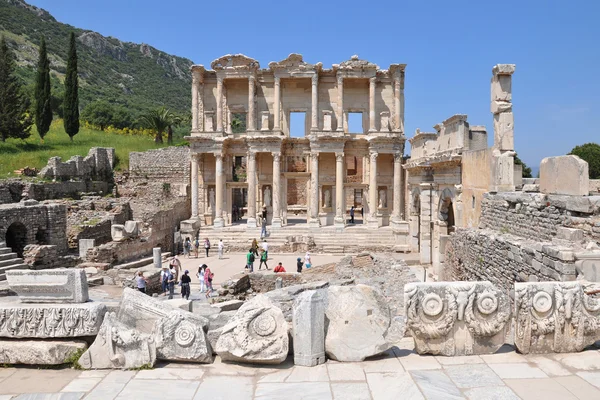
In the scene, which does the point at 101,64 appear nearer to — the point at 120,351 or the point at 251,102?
the point at 251,102

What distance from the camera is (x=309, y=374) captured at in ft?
14.6

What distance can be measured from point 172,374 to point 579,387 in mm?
3831

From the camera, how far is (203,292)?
15906 millimetres

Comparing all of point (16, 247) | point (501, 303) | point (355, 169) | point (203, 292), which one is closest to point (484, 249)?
point (501, 303)

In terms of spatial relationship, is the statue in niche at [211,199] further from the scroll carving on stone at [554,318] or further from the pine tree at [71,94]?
the scroll carving on stone at [554,318]

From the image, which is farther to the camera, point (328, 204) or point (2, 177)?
point (328, 204)

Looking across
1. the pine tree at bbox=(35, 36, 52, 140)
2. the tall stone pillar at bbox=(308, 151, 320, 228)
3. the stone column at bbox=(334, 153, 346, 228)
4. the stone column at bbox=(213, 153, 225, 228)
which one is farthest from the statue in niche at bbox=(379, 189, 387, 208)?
the pine tree at bbox=(35, 36, 52, 140)

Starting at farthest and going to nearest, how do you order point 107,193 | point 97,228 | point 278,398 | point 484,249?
1. point 107,193
2. point 97,228
3. point 484,249
4. point 278,398

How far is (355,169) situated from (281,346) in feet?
116

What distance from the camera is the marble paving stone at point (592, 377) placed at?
13.6ft

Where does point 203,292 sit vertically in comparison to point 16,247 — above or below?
below

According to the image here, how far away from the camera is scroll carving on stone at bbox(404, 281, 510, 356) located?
469 centimetres

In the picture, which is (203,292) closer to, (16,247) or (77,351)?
(16,247)

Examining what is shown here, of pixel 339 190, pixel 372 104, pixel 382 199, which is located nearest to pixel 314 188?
pixel 339 190
